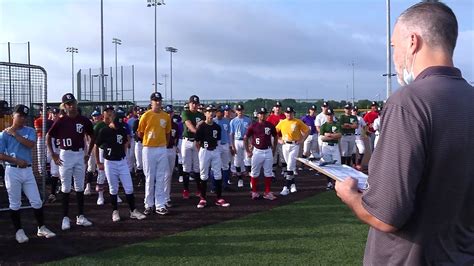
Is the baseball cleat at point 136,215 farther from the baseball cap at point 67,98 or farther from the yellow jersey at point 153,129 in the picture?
the baseball cap at point 67,98

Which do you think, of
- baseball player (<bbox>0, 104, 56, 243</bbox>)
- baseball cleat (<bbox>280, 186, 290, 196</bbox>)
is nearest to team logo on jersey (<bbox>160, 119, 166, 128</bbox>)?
baseball player (<bbox>0, 104, 56, 243</bbox>)

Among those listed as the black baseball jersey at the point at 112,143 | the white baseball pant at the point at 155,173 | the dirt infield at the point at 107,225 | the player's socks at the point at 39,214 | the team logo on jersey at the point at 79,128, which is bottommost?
the dirt infield at the point at 107,225

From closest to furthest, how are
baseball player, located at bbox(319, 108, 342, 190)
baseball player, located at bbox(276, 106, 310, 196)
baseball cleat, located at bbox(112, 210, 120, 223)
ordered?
baseball cleat, located at bbox(112, 210, 120, 223) < baseball player, located at bbox(276, 106, 310, 196) < baseball player, located at bbox(319, 108, 342, 190)

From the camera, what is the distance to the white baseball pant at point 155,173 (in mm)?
9219

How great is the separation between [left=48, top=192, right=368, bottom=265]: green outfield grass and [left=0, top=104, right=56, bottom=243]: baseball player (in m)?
1.75

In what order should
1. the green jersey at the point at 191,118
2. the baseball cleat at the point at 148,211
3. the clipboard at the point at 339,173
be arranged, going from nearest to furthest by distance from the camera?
the clipboard at the point at 339,173 < the baseball cleat at the point at 148,211 < the green jersey at the point at 191,118

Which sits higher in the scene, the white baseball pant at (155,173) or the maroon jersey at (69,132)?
the maroon jersey at (69,132)

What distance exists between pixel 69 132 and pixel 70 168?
69 cm

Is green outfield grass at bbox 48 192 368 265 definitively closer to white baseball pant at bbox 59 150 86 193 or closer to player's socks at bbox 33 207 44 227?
player's socks at bbox 33 207 44 227

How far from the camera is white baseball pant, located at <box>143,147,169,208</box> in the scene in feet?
30.2

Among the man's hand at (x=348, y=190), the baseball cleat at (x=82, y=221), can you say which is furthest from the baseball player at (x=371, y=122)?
the man's hand at (x=348, y=190)

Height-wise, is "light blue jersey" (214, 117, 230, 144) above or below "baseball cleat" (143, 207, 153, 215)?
above

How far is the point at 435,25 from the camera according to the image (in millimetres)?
1770

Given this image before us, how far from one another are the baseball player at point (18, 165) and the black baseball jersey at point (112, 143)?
1560 millimetres
